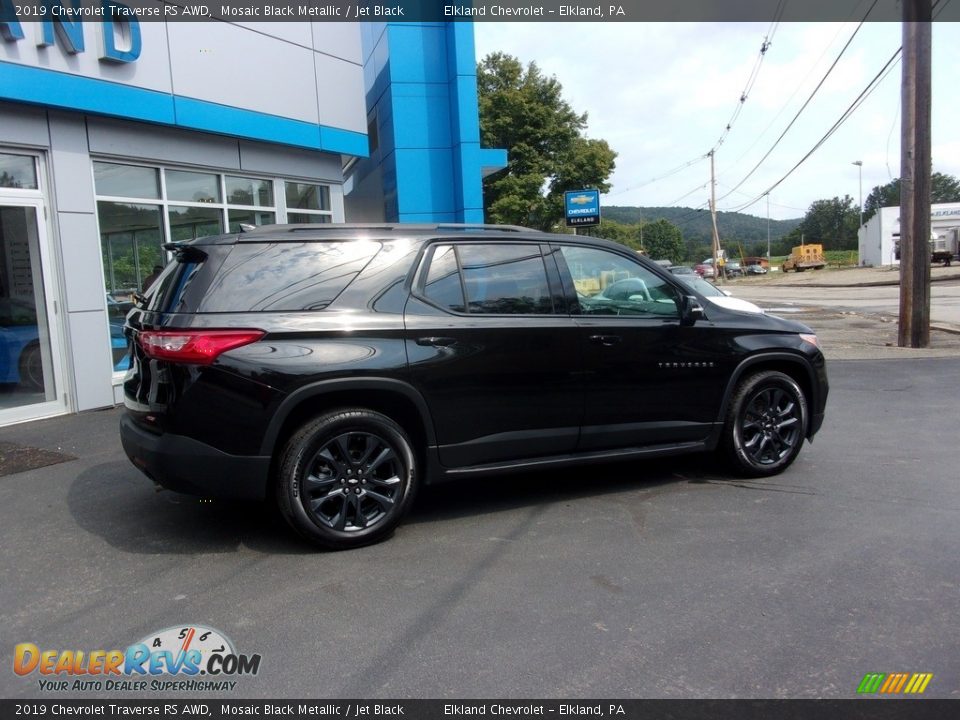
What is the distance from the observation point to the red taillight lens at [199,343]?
375 centimetres

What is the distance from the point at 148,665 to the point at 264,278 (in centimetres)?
203

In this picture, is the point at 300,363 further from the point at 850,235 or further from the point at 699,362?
the point at 850,235

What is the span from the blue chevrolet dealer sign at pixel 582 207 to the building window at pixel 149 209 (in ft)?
31.8

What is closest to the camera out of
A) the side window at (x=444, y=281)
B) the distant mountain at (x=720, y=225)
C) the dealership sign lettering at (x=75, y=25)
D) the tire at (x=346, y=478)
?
the tire at (x=346, y=478)

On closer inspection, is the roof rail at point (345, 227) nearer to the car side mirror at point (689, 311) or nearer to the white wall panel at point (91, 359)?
the car side mirror at point (689, 311)

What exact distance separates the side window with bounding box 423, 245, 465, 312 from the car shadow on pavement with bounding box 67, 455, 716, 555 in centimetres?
142

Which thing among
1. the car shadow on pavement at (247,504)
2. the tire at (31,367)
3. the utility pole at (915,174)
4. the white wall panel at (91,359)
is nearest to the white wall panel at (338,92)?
the white wall panel at (91,359)

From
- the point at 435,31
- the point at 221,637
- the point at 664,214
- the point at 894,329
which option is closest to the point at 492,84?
the point at 435,31

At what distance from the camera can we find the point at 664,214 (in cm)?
14288

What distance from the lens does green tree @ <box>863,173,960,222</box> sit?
103438 millimetres

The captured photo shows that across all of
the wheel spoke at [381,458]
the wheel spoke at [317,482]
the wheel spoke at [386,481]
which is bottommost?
the wheel spoke at [386,481]

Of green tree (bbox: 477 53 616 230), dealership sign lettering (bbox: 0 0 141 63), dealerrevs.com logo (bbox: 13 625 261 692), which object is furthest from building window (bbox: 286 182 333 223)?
green tree (bbox: 477 53 616 230)

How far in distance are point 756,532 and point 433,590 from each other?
2.00 metres

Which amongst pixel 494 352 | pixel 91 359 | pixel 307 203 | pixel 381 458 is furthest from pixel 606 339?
pixel 307 203
